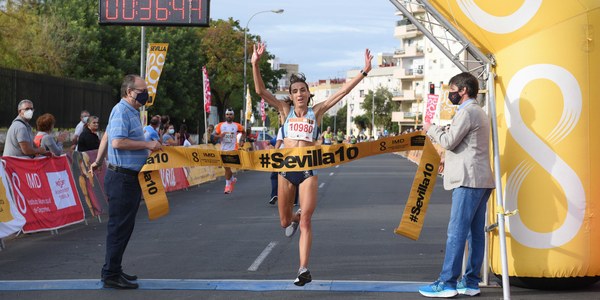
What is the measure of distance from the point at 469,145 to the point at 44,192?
7.24m

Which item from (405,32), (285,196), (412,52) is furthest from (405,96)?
(285,196)

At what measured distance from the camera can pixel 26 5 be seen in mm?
44344

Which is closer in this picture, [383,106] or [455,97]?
[455,97]

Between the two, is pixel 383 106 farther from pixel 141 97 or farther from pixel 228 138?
pixel 141 97

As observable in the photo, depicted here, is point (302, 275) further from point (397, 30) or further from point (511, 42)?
point (397, 30)

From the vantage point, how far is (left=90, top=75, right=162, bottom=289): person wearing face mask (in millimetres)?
8133

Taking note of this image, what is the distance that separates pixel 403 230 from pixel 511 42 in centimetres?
206

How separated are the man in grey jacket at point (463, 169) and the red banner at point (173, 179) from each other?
1309 cm

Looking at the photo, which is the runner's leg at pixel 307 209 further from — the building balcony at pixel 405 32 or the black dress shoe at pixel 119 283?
the building balcony at pixel 405 32

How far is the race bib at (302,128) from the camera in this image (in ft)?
27.6

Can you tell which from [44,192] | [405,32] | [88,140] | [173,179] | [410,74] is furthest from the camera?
[405,32]

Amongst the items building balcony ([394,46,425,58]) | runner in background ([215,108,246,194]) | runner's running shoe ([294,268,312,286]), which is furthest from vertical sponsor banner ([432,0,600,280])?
building balcony ([394,46,425,58])

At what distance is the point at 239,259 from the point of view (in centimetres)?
992

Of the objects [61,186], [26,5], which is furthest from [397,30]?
[61,186]
